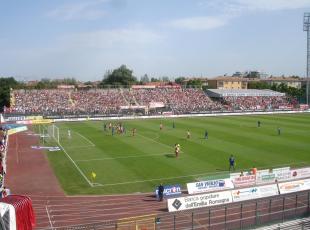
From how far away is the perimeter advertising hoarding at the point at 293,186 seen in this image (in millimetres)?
25438

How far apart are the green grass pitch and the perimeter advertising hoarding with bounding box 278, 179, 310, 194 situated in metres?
3.87

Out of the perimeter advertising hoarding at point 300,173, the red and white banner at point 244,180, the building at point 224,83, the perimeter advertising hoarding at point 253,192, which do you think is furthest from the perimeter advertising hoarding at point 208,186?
the building at point 224,83

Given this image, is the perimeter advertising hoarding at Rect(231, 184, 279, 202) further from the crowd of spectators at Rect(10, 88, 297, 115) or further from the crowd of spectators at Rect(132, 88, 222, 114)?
the crowd of spectators at Rect(132, 88, 222, 114)

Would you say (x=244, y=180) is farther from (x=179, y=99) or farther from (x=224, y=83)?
(x=224, y=83)

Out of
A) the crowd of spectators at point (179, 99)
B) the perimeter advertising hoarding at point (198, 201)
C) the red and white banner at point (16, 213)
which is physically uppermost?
the crowd of spectators at point (179, 99)

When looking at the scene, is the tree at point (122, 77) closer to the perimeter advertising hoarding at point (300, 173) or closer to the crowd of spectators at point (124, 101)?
the crowd of spectators at point (124, 101)

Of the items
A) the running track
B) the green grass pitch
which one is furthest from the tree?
the running track

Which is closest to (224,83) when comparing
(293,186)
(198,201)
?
(293,186)

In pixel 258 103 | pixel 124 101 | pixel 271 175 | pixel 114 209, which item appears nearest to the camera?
pixel 114 209

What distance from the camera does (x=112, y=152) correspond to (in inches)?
1542

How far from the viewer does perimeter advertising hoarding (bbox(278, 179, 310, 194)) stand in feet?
83.5

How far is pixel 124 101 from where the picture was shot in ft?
296

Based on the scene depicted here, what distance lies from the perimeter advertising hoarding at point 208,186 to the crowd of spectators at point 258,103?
6613 cm

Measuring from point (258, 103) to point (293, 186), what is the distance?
74571 millimetres
